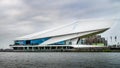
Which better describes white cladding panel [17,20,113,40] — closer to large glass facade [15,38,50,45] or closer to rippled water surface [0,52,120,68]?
large glass facade [15,38,50,45]

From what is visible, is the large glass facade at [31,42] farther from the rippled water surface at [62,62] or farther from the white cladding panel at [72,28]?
the rippled water surface at [62,62]

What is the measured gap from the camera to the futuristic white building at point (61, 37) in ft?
375

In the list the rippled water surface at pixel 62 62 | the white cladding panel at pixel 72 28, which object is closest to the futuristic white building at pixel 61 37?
the white cladding panel at pixel 72 28

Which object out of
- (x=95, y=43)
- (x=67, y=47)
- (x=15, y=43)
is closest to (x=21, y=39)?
(x=15, y=43)

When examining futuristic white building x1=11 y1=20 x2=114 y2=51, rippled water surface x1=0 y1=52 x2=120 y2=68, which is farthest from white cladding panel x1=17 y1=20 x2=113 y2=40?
rippled water surface x1=0 y1=52 x2=120 y2=68

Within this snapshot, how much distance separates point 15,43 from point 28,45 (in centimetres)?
913

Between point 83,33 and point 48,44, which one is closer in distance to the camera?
point 83,33

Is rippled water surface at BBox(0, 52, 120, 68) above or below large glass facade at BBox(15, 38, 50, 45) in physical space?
below

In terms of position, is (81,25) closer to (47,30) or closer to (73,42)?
(73,42)

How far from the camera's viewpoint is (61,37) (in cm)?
12231

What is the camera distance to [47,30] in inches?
5032

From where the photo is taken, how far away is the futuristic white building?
11419 cm

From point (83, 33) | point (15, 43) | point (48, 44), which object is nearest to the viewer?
point (83, 33)

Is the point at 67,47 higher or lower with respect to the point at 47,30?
lower
